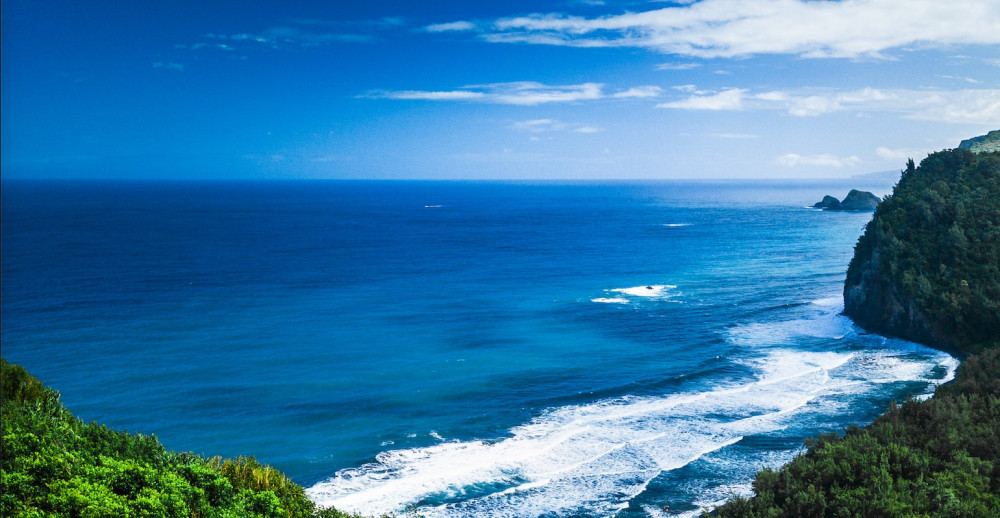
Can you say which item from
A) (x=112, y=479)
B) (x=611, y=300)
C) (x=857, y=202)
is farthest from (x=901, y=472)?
(x=857, y=202)

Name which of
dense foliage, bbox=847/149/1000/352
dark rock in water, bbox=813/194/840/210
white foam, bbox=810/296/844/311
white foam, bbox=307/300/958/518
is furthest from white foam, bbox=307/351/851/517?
dark rock in water, bbox=813/194/840/210

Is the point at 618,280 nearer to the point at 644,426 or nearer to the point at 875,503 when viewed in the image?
the point at 644,426

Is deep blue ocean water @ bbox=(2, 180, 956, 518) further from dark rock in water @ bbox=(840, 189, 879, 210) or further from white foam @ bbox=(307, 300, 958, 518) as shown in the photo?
dark rock in water @ bbox=(840, 189, 879, 210)

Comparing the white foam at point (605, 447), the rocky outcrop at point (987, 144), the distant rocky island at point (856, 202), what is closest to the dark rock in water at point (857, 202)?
the distant rocky island at point (856, 202)

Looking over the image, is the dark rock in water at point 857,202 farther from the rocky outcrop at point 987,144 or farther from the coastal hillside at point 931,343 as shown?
the coastal hillside at point 931,343

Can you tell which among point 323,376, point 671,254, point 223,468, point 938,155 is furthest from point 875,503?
point 671,254
